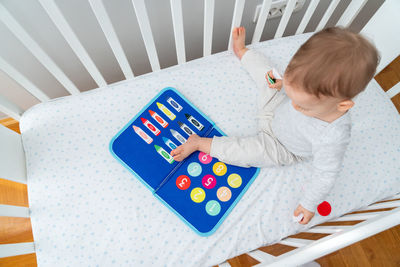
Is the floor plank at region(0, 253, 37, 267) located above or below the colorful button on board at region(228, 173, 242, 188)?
below

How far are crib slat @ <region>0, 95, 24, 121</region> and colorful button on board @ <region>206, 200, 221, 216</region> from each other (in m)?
0.61

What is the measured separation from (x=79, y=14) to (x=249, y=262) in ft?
3.25

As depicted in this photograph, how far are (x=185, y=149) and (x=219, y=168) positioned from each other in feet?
0.38

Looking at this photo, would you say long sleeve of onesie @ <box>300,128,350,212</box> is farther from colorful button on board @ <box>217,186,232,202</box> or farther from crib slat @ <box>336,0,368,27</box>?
crib slat @ <box>336,0,368,27</box>

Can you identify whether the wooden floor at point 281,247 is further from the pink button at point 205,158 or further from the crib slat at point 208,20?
the crib slat at point 208,20

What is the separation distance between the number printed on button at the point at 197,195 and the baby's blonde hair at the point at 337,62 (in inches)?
16.5

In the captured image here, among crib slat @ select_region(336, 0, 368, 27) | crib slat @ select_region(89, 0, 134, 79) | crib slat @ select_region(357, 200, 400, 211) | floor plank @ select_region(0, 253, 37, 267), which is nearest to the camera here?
crib slat @ select_region(89, 0, 134, 79)

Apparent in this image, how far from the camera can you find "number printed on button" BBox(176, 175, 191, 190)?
0.79 m

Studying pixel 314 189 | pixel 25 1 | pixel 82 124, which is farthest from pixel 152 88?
pixel 314 189

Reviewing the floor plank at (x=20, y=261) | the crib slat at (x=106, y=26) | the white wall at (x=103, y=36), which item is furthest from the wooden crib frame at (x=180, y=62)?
the floor plank at (x=20, y=261)

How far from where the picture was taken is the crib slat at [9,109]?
749 mm

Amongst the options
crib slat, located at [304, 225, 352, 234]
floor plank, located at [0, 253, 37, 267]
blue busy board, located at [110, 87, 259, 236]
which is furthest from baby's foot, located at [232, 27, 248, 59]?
floor plank, located at [0, 253, 37, 267]

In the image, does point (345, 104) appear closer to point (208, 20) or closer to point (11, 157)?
point (208, 20)

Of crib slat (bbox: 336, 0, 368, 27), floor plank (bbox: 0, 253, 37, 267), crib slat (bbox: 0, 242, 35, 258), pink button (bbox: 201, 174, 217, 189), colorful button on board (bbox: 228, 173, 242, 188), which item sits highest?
crib slat (bbox: 336, 0, 368, 27)
